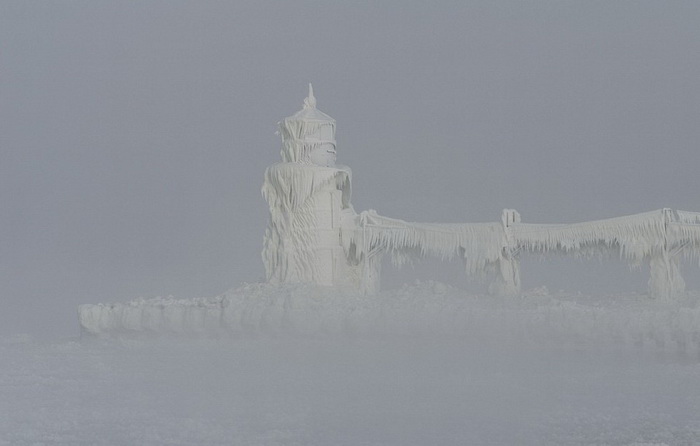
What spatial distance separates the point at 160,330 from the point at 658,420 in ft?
43.9

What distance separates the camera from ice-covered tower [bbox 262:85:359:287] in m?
26.9

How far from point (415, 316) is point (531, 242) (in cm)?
338

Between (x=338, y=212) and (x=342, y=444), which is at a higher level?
(x=338, y=212)

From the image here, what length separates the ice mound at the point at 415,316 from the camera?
74.0 ft

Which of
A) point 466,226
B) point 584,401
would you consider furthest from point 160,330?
point 584,401

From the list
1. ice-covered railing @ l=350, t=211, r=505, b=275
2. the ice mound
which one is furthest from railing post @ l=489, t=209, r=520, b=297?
the ice mound

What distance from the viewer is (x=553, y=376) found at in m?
21.2

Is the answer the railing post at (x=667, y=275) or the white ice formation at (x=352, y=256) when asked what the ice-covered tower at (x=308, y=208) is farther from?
the railing post at (x=667, y=275)

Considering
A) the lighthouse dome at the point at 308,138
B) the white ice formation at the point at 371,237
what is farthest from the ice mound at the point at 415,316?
the lighthouse dome at the point at 308,138

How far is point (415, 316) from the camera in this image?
2416cm

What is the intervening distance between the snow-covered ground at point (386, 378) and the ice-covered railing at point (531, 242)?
850 mm

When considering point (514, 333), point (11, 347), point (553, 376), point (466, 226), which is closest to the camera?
point (553, 376)

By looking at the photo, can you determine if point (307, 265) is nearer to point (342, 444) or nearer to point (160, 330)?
point (160, 330)

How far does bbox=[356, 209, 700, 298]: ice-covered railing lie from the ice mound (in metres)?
0.72
